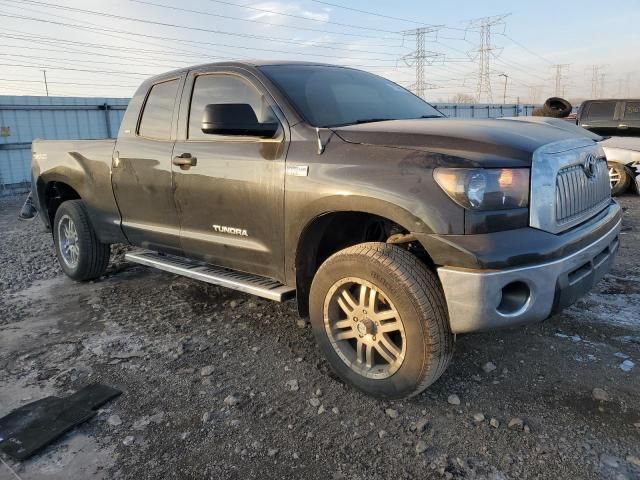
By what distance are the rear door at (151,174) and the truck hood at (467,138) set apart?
1.63m

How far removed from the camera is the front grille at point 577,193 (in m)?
2.77

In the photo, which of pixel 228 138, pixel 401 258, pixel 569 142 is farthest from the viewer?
pixel 228 138

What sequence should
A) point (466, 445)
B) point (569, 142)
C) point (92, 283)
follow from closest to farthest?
point (466, 445), point (569, 142), point (92, 283)

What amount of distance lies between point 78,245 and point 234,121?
109 inches

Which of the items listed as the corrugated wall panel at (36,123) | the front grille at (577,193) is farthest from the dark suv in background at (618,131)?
the corrugated wall panel at (36,123)

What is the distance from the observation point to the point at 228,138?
365 cm

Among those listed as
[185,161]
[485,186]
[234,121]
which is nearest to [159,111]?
[185,161]

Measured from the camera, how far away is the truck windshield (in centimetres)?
345

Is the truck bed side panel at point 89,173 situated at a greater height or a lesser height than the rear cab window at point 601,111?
lesser

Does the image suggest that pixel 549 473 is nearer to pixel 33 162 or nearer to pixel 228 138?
pixel 228 138

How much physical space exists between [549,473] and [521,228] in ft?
3.63

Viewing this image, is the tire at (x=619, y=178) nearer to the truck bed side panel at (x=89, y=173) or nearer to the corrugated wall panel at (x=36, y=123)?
the truck bed side panel at (x=89, y=173)

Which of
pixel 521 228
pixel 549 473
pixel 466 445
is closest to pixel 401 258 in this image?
pixel 521 228

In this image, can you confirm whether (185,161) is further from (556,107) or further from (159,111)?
(556,107)
